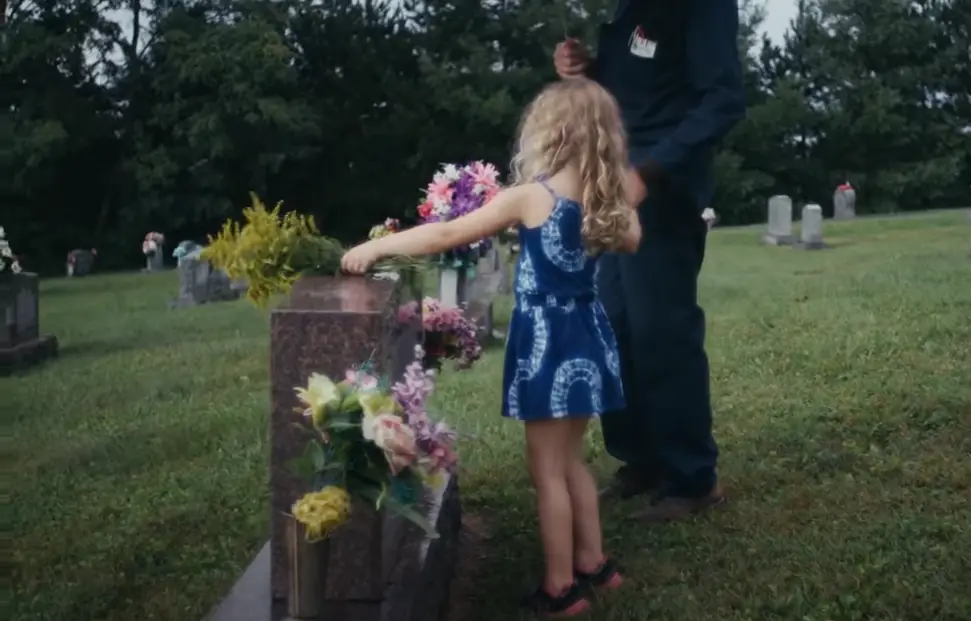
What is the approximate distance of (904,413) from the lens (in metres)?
4.68

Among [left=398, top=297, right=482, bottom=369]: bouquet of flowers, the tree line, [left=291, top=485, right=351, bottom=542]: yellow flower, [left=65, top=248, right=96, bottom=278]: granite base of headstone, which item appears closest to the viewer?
[left=291, top=485, right=351, bottom=542]: yellow flower

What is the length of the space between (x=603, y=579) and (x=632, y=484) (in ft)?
2.72

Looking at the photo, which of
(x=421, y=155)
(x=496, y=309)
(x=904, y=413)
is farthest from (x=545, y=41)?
(x=904, y=413)

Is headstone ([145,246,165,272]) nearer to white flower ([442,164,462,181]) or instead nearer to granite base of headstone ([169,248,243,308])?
granite base of headstone ([169,248,243,308])

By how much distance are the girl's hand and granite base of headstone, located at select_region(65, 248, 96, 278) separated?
1739cm

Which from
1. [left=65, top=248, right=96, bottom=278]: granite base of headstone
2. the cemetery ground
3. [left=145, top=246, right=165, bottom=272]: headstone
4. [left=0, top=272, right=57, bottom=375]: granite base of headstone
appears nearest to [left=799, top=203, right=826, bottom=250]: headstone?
the cemetery ground

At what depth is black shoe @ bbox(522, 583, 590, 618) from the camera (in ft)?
10.0

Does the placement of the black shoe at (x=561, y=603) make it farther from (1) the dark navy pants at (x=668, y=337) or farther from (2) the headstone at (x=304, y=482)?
(1) the dark navy pants at (x=668, y=337)

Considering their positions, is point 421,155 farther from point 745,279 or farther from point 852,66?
point 745,279

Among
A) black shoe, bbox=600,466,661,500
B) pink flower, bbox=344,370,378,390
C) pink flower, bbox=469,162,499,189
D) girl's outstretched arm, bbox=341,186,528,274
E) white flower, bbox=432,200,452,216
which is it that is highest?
pink flower, bbox=469,162,499,189

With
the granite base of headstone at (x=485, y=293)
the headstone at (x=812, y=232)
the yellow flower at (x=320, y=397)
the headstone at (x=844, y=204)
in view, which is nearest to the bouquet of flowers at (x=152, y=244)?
the granite base of headstone at (x=485, y=293)

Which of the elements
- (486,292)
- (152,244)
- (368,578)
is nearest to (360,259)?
(368,578)

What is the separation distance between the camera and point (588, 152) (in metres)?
2.94

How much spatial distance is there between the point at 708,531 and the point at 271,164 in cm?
2138
